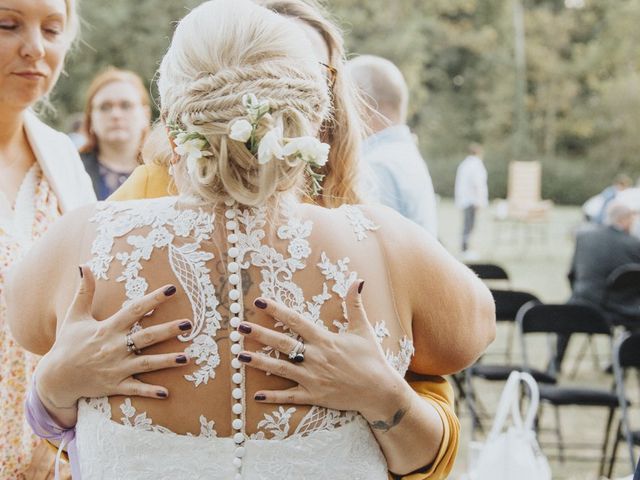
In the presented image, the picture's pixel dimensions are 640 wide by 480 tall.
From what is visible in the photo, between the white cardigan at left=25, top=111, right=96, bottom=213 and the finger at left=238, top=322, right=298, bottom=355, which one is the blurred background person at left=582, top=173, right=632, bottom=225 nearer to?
the white cardigan at left=25, top=111, right=96, bottom=213

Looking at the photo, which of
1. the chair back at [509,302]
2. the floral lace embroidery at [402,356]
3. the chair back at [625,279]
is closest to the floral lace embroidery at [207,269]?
the floral lace embroidery at [402,356]

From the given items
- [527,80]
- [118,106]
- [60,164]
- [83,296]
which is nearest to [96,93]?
[118,106]

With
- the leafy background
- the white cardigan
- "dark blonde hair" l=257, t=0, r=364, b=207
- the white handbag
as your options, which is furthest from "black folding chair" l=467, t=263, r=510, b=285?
the leafy background

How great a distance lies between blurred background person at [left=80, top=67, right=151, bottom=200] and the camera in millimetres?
5328

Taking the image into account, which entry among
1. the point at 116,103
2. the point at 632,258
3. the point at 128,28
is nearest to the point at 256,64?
the point at 116,103

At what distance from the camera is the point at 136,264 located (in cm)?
137

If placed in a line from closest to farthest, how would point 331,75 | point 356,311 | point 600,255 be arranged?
point 356,311 < point 331,75 < point 600,255

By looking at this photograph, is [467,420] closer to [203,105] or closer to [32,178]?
[32,178]

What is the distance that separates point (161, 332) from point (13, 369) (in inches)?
31.3

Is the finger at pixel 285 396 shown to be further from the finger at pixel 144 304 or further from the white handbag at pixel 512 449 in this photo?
the white handbag at pixel 512 449

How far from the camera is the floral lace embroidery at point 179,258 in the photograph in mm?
1354

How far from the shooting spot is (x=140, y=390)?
1.36 m

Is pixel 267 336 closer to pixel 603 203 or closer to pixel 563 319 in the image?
pixel 563 319

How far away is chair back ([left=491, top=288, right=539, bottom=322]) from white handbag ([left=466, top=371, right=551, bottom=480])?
12.2 ft
